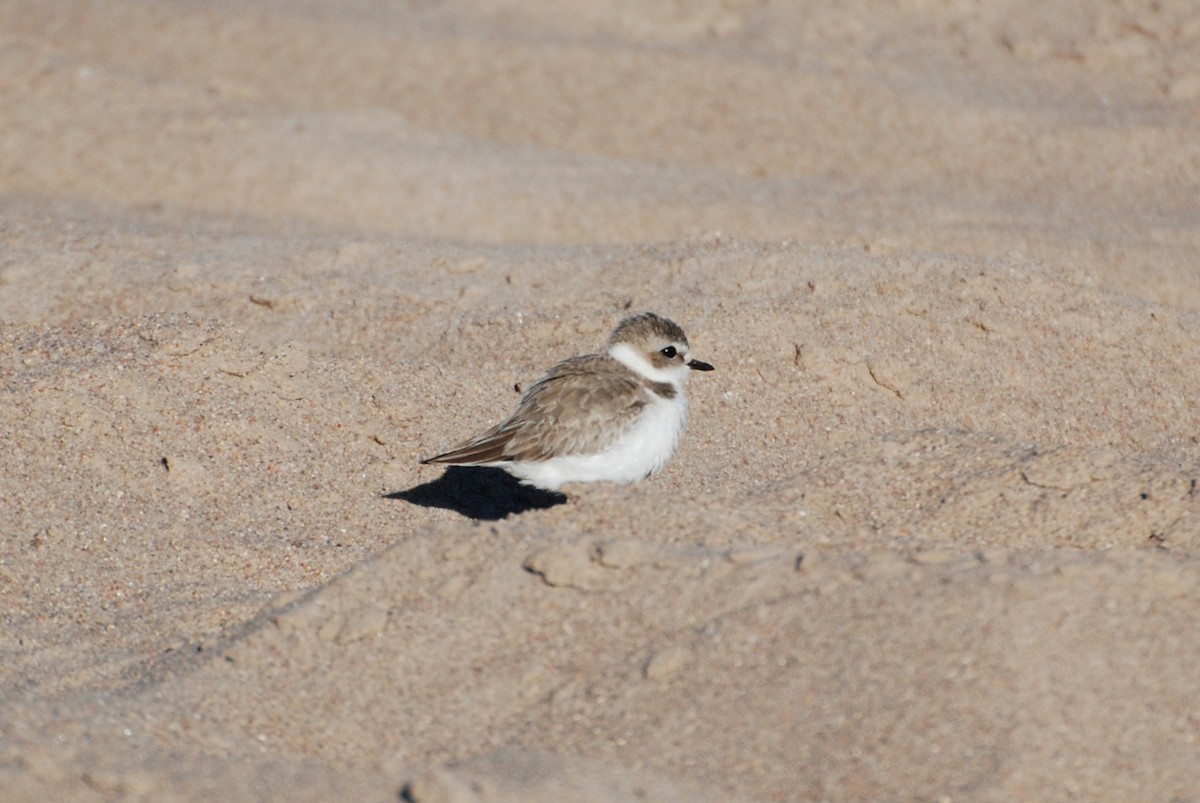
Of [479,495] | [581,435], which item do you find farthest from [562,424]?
[479,495]

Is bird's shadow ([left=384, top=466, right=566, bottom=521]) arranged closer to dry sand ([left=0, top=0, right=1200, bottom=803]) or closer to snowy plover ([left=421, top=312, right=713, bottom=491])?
dry sand ([left=0, top=0, right=1200, bottom=803])

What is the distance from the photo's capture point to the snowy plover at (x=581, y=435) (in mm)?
5082

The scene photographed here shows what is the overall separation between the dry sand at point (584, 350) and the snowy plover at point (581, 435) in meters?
0.32

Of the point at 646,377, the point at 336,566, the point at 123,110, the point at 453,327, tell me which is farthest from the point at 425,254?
the point at 123,110

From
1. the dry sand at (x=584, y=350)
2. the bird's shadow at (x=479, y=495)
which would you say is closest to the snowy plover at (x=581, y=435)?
the dry sand at (x=584, y=350)

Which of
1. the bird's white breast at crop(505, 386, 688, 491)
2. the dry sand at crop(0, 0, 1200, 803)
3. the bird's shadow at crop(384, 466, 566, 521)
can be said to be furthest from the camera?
the bird's shadow at crop(384, 466, 566, 521)

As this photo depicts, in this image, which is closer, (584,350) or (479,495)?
(479,495)

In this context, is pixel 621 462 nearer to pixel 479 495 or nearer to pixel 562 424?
pixel 562 424

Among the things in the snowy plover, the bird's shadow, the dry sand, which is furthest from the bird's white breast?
the bird's shadow

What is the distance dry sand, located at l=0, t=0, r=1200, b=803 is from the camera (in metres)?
3.47

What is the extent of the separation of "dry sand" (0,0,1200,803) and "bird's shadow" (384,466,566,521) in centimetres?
4

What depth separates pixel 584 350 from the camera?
657cm

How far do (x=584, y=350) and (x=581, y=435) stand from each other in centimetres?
154

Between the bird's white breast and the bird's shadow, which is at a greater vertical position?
the bird's white breast
